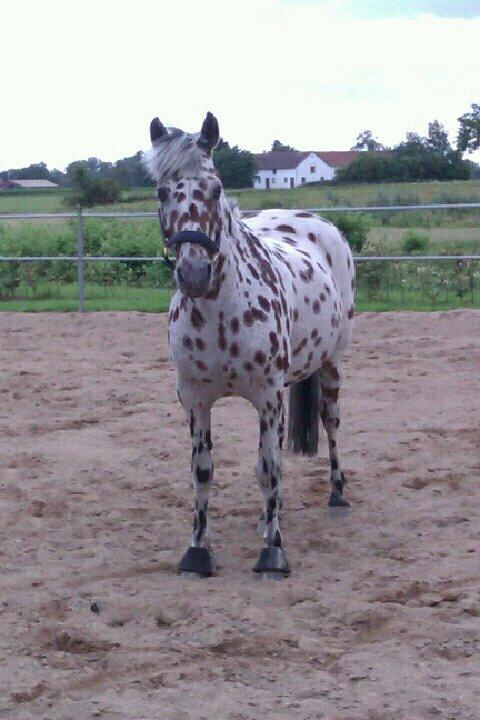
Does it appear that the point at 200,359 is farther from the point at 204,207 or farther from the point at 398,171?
the point at 398,171

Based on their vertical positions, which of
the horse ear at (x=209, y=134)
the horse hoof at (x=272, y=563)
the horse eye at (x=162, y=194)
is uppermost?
the horse ear at (x=209, y=134)

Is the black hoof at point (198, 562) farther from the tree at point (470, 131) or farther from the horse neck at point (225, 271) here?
the tree at point (470, 131)

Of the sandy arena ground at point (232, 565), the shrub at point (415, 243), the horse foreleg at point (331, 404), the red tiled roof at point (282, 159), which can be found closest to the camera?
the sandy arena ground at point (232, 565)

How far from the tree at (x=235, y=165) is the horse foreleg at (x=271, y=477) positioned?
25.7ft

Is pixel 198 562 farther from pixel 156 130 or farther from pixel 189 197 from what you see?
pixel 156 130

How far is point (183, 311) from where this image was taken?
12.3 ft

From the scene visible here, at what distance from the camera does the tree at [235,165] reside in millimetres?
11875

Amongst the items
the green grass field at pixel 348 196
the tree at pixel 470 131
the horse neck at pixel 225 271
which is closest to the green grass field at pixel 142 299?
the green grass field at pixel 348 196

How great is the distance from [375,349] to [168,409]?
2649 millimetres

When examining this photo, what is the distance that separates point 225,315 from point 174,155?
63cm

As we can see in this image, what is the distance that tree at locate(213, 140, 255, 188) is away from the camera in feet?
39.0

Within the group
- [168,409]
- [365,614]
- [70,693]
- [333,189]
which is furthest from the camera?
[333,189]

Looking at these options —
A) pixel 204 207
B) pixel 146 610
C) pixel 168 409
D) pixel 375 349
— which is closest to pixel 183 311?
pixel 204 207

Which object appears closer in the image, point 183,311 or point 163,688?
point 163,688
